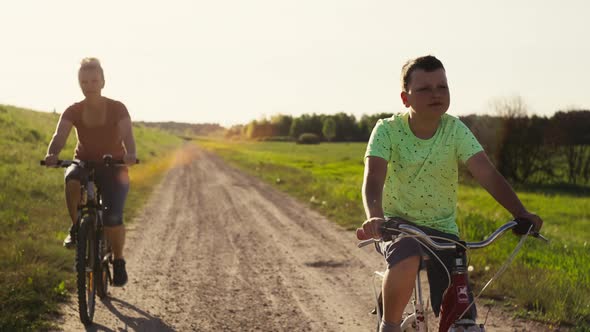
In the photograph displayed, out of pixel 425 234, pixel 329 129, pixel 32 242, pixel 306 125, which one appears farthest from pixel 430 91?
pixel 306 125

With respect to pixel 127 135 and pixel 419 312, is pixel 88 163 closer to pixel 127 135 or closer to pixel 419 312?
pixel 127 135

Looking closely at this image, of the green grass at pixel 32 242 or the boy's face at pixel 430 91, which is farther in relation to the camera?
the green grass at pixel 32 242

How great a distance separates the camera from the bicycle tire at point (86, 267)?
5.22 m

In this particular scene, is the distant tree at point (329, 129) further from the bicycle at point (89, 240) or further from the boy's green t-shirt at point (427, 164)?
the boy's green t-shirt at point (427, 164)

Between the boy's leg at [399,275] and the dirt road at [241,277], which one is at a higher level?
the boy's leg at [399,275]

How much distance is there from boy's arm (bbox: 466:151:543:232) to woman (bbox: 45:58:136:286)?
3.40 metres

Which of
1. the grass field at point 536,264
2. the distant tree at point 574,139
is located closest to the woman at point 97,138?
the grass field at point 536,264

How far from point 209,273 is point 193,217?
5.61 meters

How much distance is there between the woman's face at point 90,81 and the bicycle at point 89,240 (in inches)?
26.9

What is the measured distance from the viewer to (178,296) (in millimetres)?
6582

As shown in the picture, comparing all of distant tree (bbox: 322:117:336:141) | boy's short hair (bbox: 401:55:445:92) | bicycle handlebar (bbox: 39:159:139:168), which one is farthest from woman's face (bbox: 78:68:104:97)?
distant tree (bbox: 322:117:336:141)

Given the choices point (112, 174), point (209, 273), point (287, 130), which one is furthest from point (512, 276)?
point (287, 130)

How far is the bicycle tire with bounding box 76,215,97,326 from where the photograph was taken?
5.22m

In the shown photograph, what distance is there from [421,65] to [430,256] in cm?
94
